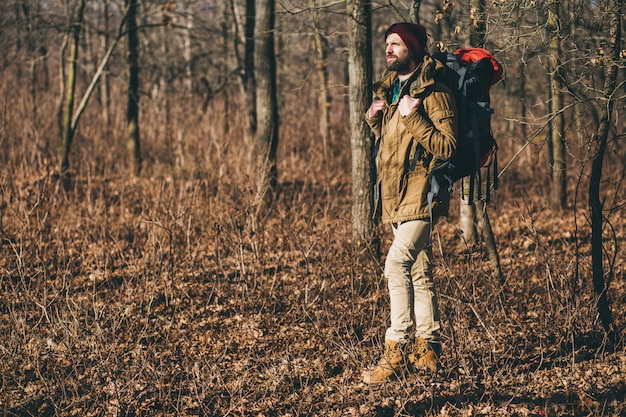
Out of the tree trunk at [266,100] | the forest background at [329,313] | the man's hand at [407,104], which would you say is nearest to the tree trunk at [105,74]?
the tree trunk at [266,100]

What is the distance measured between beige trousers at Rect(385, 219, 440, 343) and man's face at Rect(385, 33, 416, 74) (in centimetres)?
83

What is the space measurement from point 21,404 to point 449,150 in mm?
2612

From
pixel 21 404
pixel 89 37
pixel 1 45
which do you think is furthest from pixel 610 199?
pixel 89 37

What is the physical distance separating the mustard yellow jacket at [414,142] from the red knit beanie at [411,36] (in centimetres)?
8

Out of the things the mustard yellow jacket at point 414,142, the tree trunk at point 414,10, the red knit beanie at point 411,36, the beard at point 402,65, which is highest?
the tree trunk at point 414,10

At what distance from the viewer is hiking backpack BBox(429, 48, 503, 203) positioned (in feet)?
12.8

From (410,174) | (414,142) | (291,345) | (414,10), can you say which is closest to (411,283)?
(410,174)

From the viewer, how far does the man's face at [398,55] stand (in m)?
3.93

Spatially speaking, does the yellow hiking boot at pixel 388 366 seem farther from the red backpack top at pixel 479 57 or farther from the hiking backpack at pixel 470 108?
the red backpack top at pixel 479 57

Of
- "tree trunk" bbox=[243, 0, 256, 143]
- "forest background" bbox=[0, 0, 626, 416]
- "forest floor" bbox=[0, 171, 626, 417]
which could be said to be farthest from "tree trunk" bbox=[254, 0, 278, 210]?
"forest floor" bbox=[0, 171, 626, 417]

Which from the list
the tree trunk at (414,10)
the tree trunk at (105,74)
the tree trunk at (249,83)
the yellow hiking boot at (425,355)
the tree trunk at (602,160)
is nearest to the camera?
the yellow hiking boot at (425,355)

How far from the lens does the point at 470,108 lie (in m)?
3.94

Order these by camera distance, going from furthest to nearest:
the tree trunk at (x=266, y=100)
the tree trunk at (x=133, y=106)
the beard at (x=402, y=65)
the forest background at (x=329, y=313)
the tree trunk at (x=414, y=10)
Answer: the tree trunk at (x=133, y=106)
the tree trunk at (x=266, y=100)
the tree trunk at (x=414, y=10)
the forest background at (x=329, y=313)
the beard at (x=402, y=65)

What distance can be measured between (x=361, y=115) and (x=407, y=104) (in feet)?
7.08
